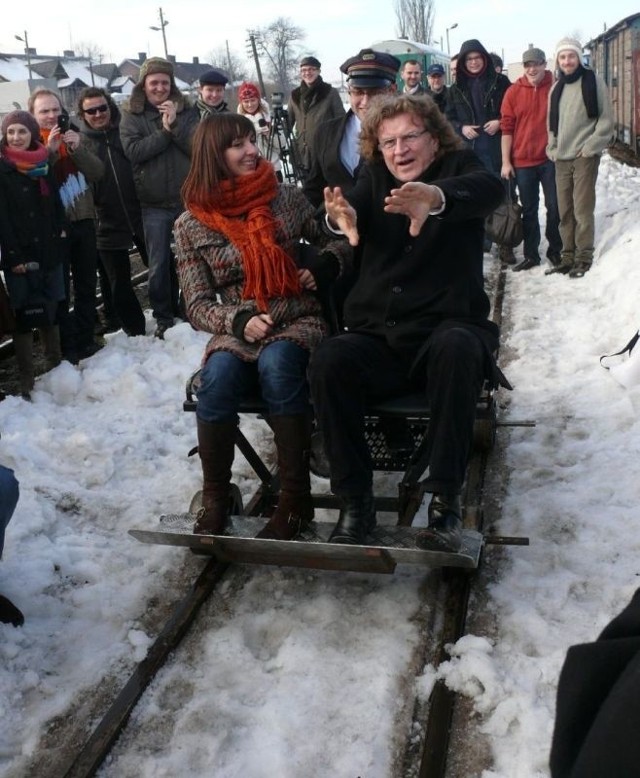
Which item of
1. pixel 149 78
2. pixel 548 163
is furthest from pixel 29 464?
pixel 548 163

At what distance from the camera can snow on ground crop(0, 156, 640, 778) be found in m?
2.71

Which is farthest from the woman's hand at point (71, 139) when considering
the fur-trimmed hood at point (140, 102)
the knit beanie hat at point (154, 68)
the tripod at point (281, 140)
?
the tripod at point (281, 140)

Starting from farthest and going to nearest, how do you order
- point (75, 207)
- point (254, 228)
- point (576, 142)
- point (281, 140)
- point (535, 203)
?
1. point (281, 140)
2. point (535, 203)
3. point (576, 142)
4. point (75, 207)
5. point (254, 228)

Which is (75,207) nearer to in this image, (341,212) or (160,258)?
(160,258)

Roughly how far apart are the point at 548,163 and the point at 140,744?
7.64 meters

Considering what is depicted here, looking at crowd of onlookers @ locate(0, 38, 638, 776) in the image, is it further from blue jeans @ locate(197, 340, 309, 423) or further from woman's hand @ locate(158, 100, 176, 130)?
woman's hand @ locate(158, 100, 176, 130)

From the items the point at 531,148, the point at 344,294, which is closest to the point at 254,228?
the point at 344,294

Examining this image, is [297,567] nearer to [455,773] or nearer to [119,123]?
[455,773]

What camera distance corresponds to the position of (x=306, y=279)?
3.83 m

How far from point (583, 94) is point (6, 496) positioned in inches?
270

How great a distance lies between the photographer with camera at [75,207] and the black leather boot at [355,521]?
3.73 meters

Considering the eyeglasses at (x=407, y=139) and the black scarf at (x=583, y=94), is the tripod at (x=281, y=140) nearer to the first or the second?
the black scarf at (x=583, y=94)

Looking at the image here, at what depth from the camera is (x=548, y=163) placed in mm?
8711

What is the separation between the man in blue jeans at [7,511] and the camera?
3.17 meters
